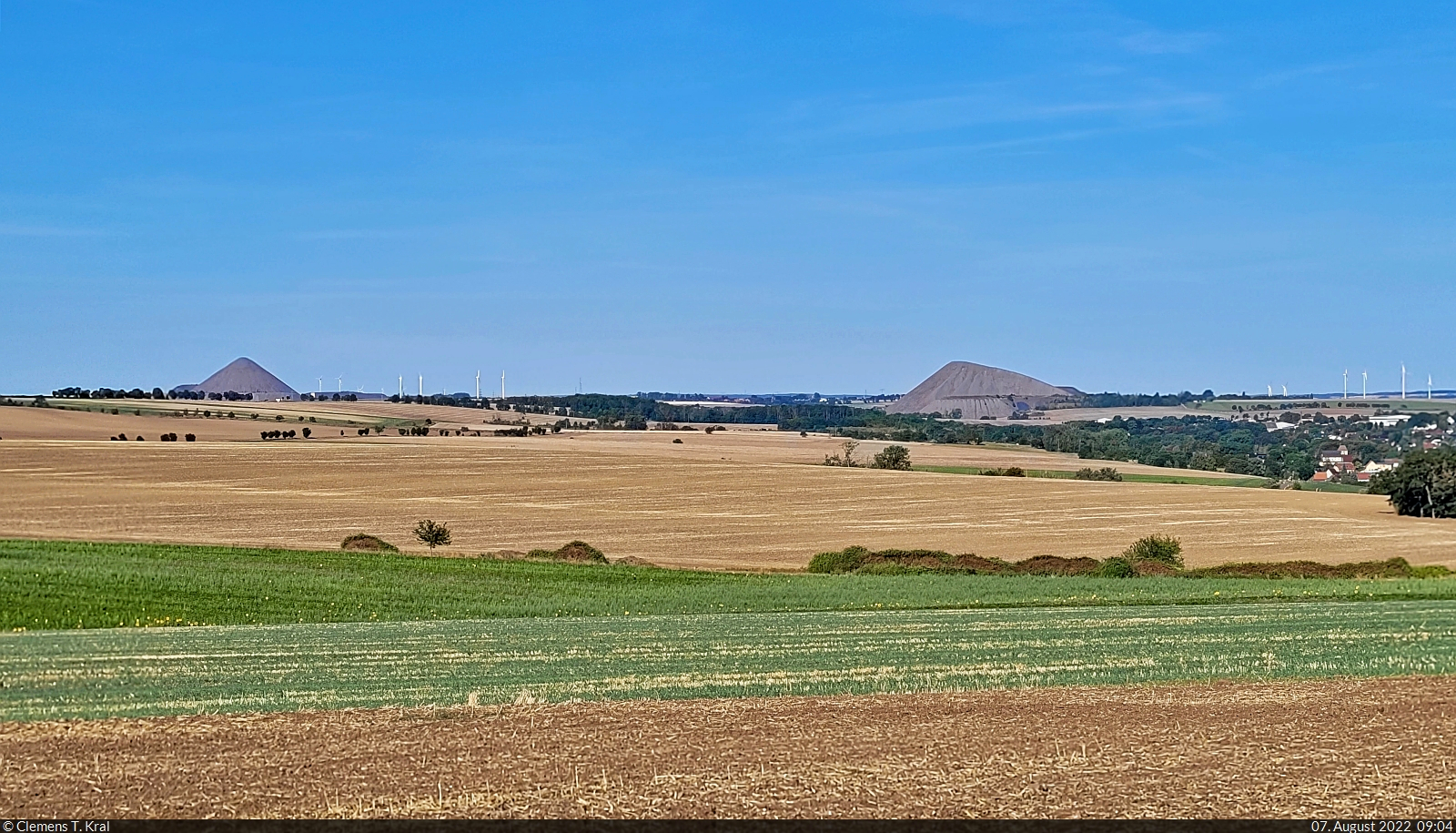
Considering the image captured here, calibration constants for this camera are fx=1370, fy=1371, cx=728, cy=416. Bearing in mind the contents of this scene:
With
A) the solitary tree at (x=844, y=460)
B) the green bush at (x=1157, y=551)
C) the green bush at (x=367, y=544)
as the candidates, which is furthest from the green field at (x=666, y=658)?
the solitary tree at (x=844, y=460)

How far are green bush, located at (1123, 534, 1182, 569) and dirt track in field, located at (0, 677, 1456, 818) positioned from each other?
41748 millimetres

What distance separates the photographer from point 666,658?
2014 cm

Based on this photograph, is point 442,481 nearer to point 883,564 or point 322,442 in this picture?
point 322,442

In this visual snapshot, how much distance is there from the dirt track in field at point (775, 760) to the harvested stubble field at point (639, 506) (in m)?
40.3

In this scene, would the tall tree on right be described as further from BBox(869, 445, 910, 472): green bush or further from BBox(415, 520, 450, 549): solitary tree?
BBox(415, 520, 450, 549): solitary tree

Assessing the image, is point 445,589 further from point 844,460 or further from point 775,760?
point 844,460

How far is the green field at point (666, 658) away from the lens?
16109mm

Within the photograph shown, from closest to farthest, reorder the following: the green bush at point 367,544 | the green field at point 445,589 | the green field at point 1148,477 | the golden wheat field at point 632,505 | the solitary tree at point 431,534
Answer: the green field at point 445,589 → the green bush at point 367,544 → the solitary tree at point 431,534 → the golden wheat field at point 632,505 → the green field at point 1148,477

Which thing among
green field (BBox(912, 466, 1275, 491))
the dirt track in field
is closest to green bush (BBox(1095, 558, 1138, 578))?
the dirt track in field

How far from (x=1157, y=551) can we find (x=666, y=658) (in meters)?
41.1

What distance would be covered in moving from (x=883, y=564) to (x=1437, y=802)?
4334cm

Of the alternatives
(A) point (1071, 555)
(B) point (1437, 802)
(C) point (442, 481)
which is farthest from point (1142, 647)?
(C) point (442, 481)

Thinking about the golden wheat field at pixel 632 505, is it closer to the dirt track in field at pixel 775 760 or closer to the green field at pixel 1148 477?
the green field at pixel 1148 477

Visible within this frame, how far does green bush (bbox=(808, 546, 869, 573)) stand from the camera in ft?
177
